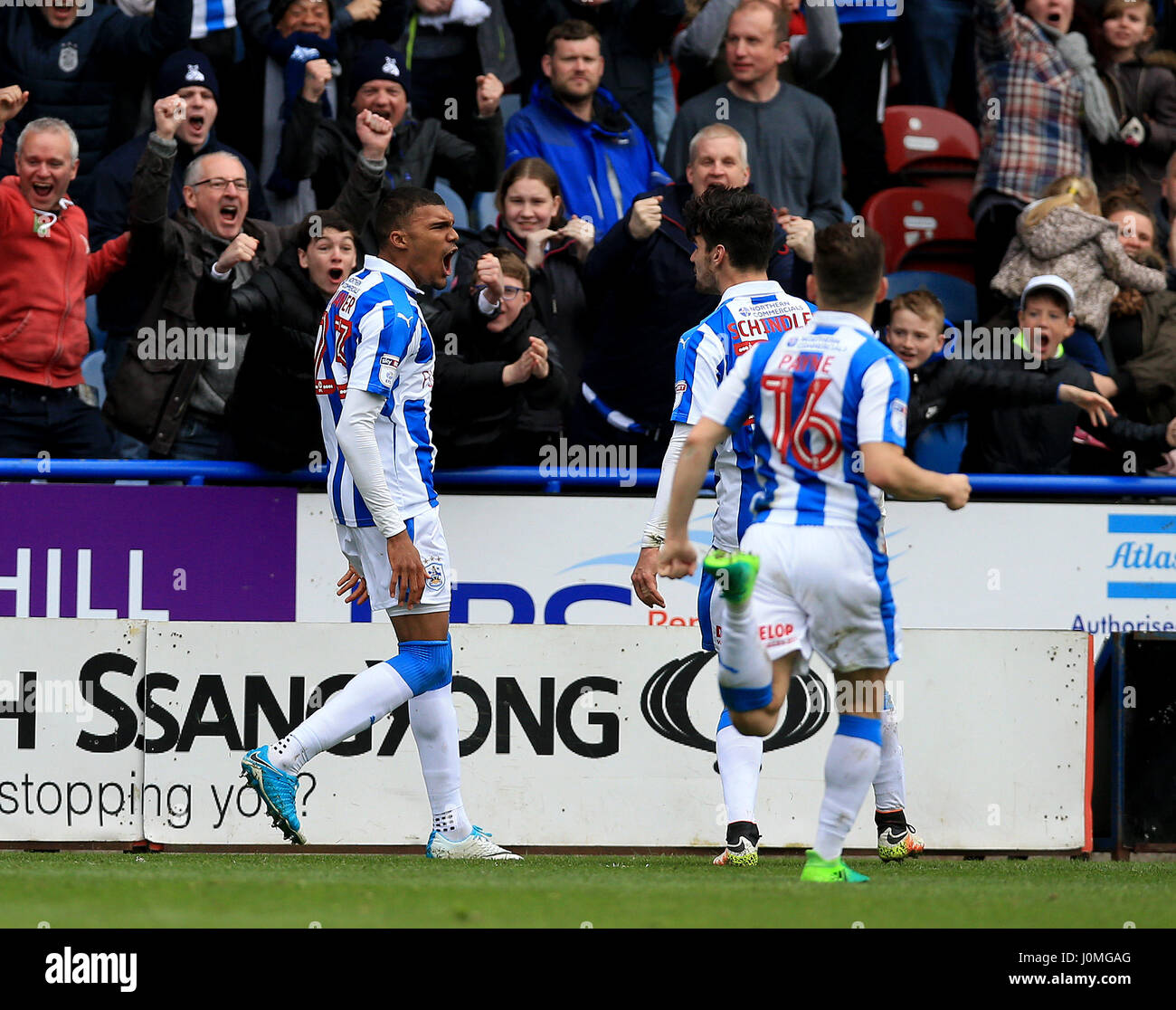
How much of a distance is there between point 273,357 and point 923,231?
Result: 447cm

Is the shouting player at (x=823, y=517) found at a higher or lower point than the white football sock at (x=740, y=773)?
higher

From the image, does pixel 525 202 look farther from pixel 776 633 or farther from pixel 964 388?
pixel 776 633

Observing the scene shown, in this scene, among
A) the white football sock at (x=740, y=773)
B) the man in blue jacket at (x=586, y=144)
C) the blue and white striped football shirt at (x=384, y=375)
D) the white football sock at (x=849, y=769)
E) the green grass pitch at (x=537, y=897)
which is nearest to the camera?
the green grass pitch at (x=537, y=897)

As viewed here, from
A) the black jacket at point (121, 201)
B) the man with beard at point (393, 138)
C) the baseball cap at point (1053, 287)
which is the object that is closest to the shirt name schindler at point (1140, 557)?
the baseball cap at point (1053, 287)

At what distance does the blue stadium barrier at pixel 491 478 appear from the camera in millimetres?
8461

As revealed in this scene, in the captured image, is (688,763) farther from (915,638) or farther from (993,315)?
(993,315)

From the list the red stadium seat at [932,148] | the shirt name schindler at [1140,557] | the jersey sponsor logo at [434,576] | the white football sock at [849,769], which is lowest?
the white football sock at [849,769]

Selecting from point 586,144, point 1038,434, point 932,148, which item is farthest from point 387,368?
point 932,148

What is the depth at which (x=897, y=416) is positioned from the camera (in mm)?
5156

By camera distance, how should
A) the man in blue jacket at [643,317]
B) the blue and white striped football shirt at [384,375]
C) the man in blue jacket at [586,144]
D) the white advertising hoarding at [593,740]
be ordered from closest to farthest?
the blue and white striped football shirt at [384,375], the white advertising hoarding at [593,740], the man in blue jacket at [643,317], the man in blue jacket at [586,144]

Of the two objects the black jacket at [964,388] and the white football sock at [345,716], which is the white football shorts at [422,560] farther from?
the black jacket at [964,388]

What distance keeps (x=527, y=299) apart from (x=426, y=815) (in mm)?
2626

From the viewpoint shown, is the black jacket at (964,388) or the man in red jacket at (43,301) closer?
the man in red jacket at (43,301)
